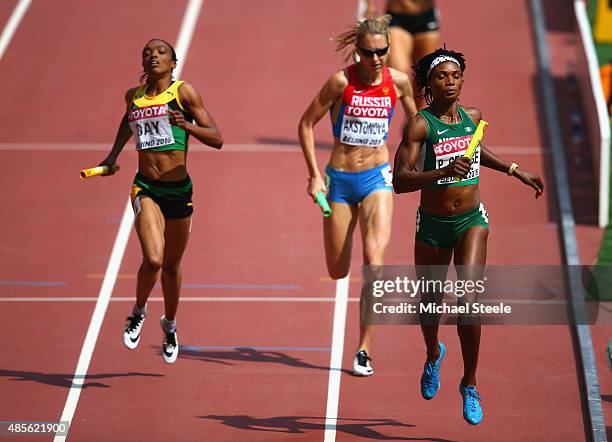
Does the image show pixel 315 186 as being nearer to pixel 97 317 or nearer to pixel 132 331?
pixel 132 331

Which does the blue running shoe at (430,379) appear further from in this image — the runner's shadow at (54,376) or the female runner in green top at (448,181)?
the runner's shadow at (54,376)

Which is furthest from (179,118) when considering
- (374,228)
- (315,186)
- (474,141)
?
(474,141)

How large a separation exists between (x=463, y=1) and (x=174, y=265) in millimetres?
11661

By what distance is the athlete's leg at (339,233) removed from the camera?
11.6 metres

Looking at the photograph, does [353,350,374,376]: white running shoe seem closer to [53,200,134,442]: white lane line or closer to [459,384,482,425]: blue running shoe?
[459,384,482,425]: blue running shoe

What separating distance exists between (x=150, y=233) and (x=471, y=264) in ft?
9.26

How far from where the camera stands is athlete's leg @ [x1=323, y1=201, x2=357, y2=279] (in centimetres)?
1156

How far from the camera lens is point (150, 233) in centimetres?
1059

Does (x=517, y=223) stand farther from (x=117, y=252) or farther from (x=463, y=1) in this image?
(x=463, y=1)

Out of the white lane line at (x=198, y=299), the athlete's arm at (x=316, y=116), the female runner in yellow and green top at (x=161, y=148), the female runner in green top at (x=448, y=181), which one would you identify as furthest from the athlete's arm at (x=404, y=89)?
the white lane line at (x=198, y=299)

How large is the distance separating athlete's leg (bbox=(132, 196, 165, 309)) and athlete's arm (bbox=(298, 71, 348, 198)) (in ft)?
4.60

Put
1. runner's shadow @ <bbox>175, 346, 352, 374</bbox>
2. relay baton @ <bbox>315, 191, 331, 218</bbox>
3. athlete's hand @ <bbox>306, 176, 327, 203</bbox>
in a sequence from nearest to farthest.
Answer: relay baton @ <bbox>315, 191, 331, 218</bbox> → athlete's hand @ <bbox>306, 176, 327, 203</bbox> → runner's shadow @ <bbox>175, 346, 352, 374</bbox>

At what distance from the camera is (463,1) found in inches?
840

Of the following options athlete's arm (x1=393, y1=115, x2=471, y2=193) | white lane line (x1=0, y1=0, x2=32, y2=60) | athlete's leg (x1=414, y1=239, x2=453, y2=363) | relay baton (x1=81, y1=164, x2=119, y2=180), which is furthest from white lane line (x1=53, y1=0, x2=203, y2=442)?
white lane line (x1=0, y1=0, x2=32, y2=60)
